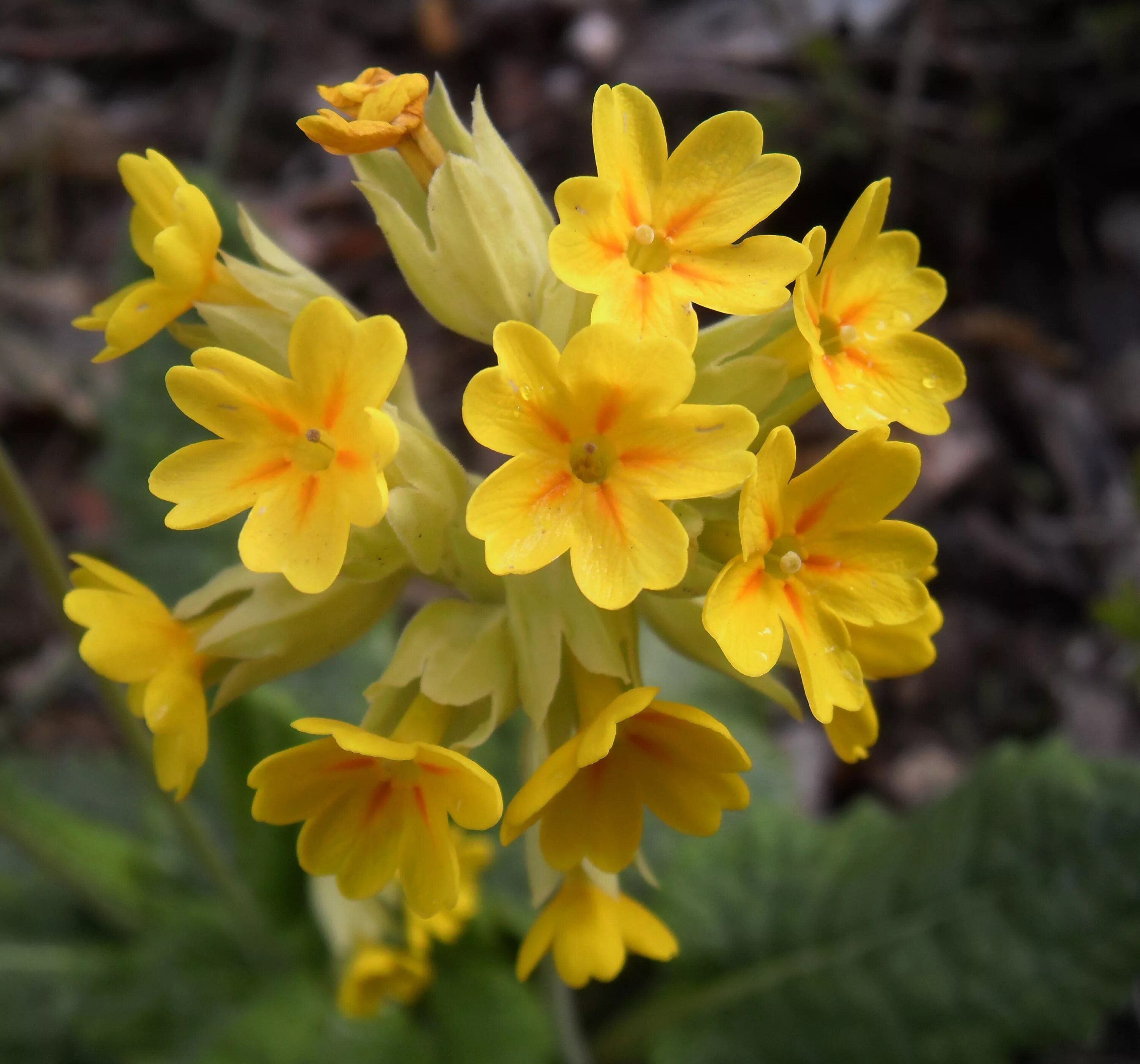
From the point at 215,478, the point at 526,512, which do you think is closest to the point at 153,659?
the point at 215,478

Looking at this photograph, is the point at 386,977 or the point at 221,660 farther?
the point at 386,977

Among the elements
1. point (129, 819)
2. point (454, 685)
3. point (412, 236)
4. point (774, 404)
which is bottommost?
point (129, 819)

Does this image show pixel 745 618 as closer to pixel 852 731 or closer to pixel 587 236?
pixel 852 731

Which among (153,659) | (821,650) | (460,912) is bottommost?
(460,912)

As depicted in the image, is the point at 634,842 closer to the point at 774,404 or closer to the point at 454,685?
the point at 454,685

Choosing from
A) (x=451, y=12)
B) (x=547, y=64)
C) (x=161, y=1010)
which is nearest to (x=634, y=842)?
(x=161, y=1010)

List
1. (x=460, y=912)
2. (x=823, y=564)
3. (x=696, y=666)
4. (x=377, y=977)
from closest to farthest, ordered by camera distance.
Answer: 1. (x=823, y=564)
2. (x=377, y=977)
3. (x=460, y=912)
4. (x=696, y=666)
